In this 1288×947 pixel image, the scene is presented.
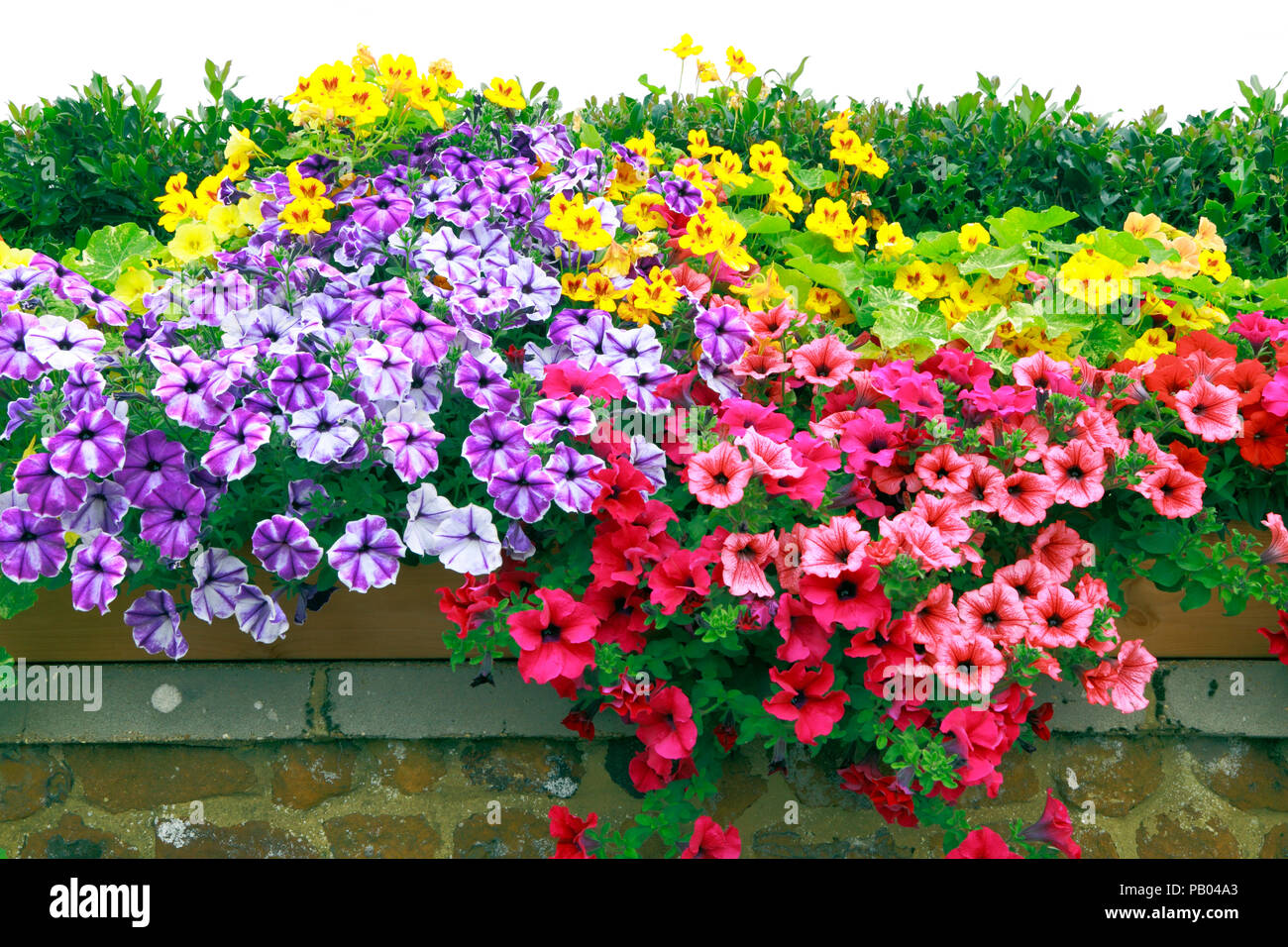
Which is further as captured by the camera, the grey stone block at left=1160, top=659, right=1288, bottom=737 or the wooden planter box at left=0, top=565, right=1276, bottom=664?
the grey stone block at left=1160, top=659, right=1288, bottom=737

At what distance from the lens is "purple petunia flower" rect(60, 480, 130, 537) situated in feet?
6.59

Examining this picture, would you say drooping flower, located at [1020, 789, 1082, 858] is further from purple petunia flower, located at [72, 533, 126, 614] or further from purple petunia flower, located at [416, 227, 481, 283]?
purple petunia flower, located at [72, 533, 126, 614]

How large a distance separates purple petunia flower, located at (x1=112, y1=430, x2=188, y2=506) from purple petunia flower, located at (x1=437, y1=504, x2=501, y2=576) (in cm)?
61

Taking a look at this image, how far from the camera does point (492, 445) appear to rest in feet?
6.57

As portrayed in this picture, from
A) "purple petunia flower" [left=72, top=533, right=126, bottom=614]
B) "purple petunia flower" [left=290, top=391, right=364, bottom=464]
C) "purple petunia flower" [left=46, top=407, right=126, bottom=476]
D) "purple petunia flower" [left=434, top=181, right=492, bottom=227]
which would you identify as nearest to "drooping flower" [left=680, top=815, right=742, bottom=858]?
"purple petunia flower" [left=290, top=391, right=364, bottom=464]

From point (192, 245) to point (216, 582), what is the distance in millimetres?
1328

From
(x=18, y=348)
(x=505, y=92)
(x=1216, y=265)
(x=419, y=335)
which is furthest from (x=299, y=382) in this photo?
(x=1216, y=265)

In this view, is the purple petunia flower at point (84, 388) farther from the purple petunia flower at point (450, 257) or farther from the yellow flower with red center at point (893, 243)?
the yellow flower with red center at point (893, 243)

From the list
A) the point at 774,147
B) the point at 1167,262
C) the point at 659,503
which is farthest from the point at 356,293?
the point at 1167,262

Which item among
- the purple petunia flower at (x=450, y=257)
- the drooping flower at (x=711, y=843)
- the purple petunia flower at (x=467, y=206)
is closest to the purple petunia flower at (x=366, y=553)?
the purple petunia flower at (x=450, y=257)

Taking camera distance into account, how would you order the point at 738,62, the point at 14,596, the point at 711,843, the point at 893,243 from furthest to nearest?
the point at 738,62, the point at 893,243, the point at 14,596, the point at 711,843

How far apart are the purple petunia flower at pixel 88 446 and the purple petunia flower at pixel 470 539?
705 mm

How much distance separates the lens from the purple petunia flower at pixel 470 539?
6.27 feet

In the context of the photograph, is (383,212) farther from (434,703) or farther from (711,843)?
(711,843)
